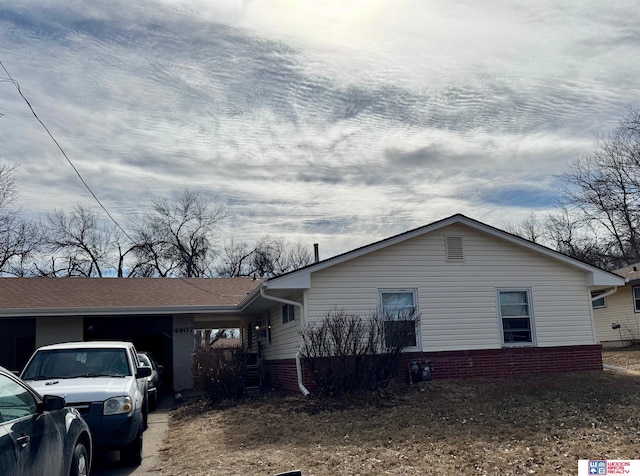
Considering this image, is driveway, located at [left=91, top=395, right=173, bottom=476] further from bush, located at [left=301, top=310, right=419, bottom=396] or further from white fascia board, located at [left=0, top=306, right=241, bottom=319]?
white fascia board, located at [left=0, top=306, right=241, bottom=319]

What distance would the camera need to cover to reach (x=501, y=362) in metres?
14.9

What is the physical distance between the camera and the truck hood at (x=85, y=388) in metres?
7.89

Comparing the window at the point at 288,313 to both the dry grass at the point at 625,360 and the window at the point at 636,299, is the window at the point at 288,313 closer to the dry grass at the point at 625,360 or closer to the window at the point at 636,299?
the dry grass at the point at 625,360

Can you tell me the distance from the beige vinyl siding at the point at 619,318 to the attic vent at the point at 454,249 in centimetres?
1308

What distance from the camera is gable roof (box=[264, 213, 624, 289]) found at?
551 inches

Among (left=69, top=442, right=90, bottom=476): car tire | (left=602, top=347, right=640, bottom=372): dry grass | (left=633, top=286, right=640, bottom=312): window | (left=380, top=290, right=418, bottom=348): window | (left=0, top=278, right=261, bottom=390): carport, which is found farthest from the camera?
(left=633, top=286, right=640, bottom=312): window

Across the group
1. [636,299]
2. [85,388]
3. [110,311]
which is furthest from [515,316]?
[636,299]

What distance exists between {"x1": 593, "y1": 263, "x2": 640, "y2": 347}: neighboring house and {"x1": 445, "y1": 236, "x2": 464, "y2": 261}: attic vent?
11481 mm

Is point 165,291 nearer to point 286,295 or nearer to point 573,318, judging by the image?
point 286,295

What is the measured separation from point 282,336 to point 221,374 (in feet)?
9.55

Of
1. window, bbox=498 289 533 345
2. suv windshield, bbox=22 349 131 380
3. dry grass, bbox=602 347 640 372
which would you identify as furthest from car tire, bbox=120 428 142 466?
dry grass, bbox=602 347 640 372

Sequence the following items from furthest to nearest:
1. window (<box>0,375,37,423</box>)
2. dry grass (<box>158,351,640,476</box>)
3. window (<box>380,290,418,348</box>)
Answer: window (<box>380,290,418,348</box>) → dry grass (<box>158,351,640,476</box>) → window (<box>0,375,37,423</box>)

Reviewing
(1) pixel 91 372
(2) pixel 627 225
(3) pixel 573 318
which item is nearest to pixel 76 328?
(1) pixel 91 372

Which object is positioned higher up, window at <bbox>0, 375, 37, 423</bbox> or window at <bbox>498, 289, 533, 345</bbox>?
window at <bbox>498, 289, 533, 345</bbox>
